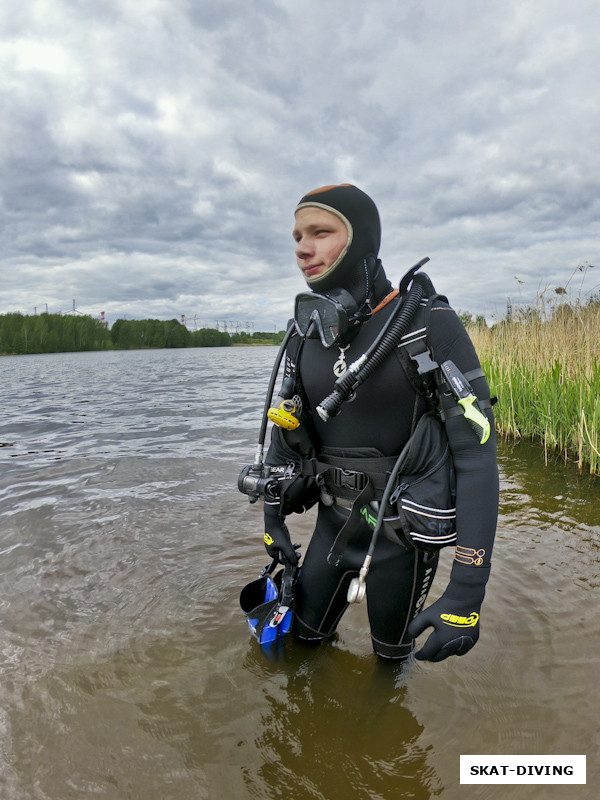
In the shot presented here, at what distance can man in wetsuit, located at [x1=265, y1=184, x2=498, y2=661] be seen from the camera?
1663 millimetres

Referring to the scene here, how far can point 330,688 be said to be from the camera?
90.9 inches

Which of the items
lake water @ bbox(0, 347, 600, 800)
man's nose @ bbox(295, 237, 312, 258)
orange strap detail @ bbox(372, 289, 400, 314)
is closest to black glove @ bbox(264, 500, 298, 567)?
lake water @ bbox(0, 347, 600, 800)

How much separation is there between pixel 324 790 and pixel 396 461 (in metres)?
1.26

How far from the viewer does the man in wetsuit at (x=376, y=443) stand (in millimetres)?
1663

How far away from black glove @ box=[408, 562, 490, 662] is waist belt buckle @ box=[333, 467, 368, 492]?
0.48 metres

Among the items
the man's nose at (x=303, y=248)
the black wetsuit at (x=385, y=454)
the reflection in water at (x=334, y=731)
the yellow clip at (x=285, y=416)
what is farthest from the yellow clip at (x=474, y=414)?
the reflection in water at (x=334, y=731)

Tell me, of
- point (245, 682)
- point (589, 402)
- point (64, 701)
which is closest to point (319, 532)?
point (245, 682)

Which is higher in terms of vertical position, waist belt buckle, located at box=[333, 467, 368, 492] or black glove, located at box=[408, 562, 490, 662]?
waist belt buckle, located at box=[333, 467, 368, 492]

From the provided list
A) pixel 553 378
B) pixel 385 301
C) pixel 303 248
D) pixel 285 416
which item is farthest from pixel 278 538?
pixel 553 378

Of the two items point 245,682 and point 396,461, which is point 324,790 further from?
point 396,461

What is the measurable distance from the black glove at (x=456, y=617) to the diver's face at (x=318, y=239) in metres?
1.28

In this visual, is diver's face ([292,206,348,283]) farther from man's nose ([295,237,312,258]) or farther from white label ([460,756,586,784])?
white label ([460,756,586,784])

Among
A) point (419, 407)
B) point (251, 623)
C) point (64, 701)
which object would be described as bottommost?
point (64, 701)

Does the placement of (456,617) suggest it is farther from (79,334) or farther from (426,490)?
(79,334)
